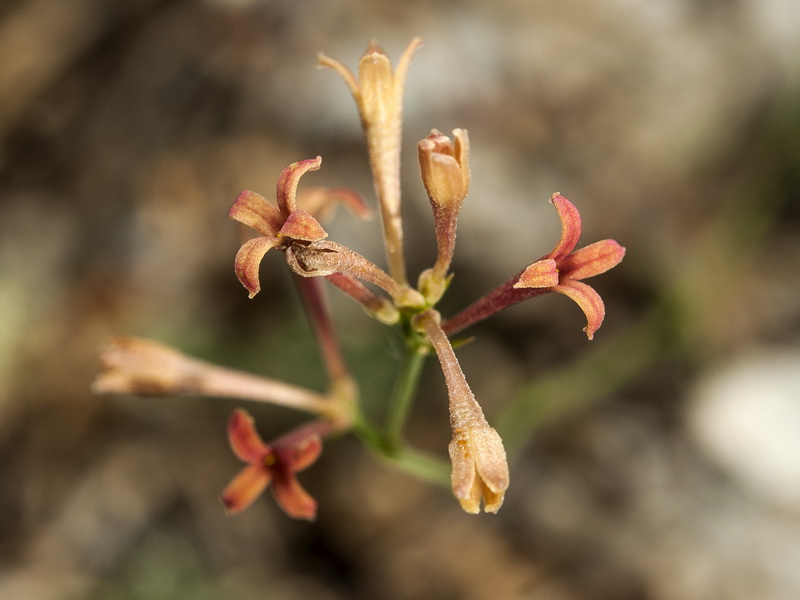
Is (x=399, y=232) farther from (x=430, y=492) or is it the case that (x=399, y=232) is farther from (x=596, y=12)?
(x=596, y=12)

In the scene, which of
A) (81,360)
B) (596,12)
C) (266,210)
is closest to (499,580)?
(81,360)

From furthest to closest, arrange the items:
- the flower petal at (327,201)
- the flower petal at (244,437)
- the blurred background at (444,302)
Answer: the blurred background at (444,302)
the flower petal at (327,201)
the flower petal at (244,437)

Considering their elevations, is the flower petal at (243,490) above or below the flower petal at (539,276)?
below

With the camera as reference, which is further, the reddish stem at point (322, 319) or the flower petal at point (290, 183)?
the reddish stem at point (322, 319)

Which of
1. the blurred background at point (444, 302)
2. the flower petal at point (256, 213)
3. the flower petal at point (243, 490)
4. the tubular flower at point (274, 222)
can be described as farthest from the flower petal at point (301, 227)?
the blurred background at point (444, 302)

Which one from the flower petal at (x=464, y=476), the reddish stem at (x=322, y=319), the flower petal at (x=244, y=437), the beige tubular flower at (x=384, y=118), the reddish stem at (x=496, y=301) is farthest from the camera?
the reddish stem at (x=322, y=319)

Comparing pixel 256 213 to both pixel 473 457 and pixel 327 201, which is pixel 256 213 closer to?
pixel 327 201

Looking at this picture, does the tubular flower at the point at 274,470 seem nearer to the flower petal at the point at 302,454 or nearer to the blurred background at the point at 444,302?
the flower petal at the point at 302,454
